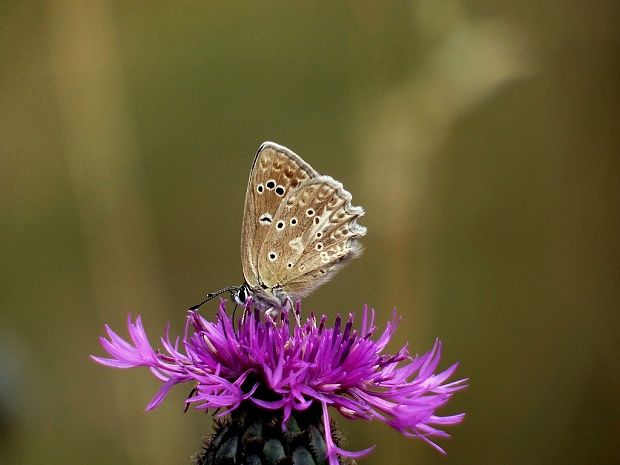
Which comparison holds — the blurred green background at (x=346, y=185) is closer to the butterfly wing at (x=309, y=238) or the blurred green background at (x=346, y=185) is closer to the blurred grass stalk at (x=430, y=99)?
the blurred grass stalk at (x=430, y=99)

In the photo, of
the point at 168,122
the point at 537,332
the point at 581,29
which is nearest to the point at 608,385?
the point at 537,332

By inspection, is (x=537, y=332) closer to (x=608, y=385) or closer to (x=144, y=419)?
(x=608, y=385)

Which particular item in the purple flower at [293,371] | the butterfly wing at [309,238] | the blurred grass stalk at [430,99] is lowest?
the purple flower at [293,371]

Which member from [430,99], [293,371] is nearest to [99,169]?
[430,99]

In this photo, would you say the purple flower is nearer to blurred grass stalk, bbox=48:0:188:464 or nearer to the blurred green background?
the blurred green background

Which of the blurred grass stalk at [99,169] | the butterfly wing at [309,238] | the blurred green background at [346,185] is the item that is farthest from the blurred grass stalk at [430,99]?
the blurred grass stalk at [99,169]

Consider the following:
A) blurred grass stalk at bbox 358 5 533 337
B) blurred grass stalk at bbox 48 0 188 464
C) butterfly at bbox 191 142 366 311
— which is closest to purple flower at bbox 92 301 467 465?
butterfly at bbox 191 142 366 311

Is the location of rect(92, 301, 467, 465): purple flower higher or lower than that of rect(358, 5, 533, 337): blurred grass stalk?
lower
